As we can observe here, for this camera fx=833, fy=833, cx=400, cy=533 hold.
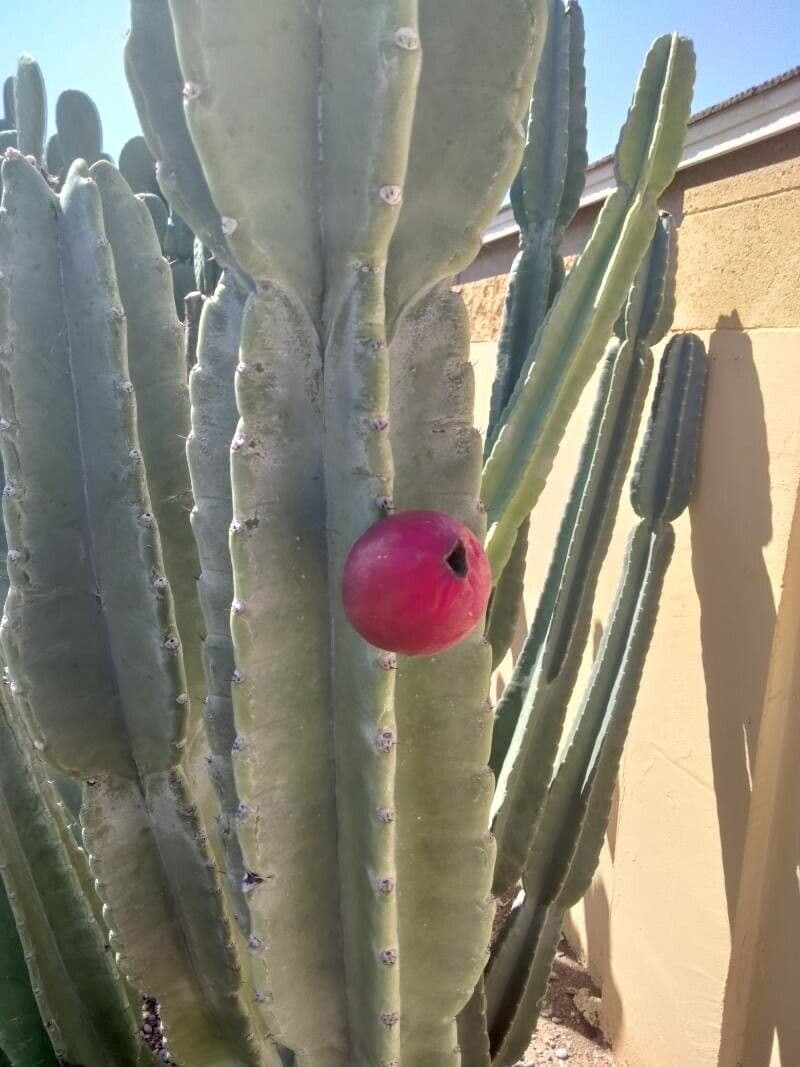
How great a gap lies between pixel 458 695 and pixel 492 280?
10.0 ft

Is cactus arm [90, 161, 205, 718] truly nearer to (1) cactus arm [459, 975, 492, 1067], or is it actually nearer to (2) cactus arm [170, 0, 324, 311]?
(2) cactus arm [170, 0, 324, 311]

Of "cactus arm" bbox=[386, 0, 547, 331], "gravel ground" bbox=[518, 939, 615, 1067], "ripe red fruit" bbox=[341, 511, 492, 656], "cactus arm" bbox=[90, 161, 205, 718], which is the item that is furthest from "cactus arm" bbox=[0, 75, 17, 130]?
"gravel ground" bbox=[518, 939, 615, 1067]

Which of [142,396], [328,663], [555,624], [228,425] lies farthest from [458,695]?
[555,624]

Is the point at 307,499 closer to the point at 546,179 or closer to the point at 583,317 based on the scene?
the point at 583,317

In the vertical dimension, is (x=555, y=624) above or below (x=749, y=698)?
above

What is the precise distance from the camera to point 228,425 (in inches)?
46.3

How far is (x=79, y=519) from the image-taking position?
1426 mm

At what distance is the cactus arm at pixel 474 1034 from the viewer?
1.78m

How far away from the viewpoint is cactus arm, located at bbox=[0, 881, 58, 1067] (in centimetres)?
155

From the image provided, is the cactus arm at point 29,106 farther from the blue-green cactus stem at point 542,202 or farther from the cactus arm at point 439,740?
the cactus arm at point 439,740

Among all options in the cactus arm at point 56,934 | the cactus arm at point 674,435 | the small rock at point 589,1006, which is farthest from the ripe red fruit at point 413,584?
the small rock at point 589,1006

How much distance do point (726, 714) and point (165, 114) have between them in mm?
1747

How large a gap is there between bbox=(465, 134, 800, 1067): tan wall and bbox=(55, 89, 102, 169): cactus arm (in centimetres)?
204

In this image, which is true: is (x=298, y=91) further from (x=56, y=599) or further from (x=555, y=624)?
(x=555, y=624)
